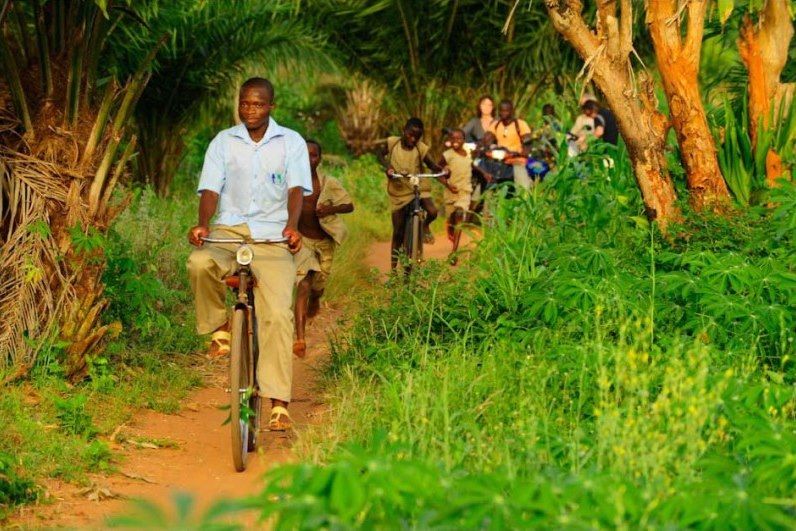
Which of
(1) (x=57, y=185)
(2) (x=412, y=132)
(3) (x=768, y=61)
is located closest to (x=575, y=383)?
(1) (x=57, y=185)

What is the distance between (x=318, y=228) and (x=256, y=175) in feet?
8.82

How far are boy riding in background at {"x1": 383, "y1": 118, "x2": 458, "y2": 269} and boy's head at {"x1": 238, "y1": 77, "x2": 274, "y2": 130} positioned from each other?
17.2ft

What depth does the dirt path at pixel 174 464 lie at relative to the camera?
6.04m

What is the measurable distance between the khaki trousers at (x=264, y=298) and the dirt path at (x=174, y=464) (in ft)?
1.36

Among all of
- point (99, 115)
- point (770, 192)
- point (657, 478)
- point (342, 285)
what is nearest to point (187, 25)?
point (342, 285)

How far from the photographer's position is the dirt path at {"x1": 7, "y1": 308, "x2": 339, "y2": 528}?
6043mm

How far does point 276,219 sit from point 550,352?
155 cm

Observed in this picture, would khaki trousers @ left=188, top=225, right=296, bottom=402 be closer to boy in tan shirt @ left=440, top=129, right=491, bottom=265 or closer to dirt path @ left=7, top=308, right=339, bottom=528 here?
dirt path @ left=7, top=308, right=339, bottom=528

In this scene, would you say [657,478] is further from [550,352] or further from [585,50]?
[585,50]

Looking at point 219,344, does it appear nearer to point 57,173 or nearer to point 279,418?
point 279,418

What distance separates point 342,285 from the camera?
12.3m

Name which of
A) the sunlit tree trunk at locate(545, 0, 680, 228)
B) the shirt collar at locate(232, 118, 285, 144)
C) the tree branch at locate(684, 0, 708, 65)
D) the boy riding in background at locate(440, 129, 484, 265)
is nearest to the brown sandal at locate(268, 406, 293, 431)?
the shirt collar at locate(232, 118, 285, 144)

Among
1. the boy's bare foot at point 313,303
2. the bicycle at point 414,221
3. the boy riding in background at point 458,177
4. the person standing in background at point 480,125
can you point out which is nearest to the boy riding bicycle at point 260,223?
the boy's bare foot at point 313,303

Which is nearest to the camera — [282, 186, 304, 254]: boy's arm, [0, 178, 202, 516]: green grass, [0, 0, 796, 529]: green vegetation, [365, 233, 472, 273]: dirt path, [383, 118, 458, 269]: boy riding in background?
[0, 0, 796, 529]: green vegetation
